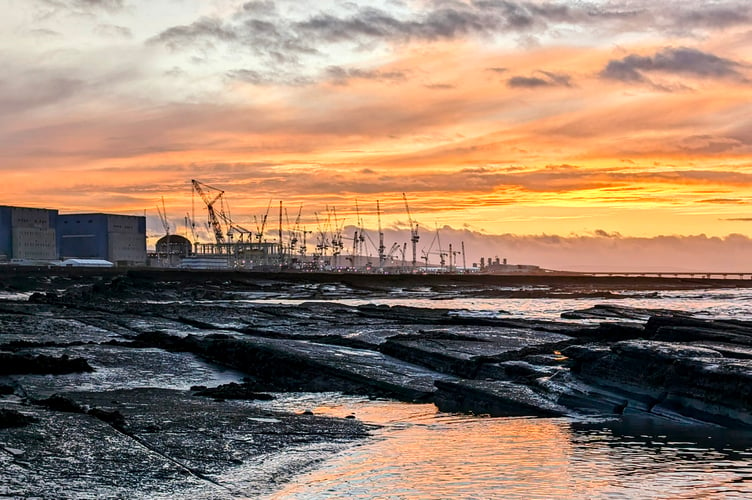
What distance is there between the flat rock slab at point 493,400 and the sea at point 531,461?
0.73 metres

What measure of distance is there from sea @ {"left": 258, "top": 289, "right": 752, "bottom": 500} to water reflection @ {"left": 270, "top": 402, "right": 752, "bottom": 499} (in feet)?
0.07

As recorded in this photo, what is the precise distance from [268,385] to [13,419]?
11.8 meters

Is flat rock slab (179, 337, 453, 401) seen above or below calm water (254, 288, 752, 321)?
above

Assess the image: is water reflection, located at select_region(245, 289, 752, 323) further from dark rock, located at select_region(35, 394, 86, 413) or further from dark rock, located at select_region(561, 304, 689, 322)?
dark rock, located at select_region(35, 394, 86, 413)

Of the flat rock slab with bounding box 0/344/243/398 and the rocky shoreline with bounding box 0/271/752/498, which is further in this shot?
the flat rock slab with bounding box 0/344/243/398

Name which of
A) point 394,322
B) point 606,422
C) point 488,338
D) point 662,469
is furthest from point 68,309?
point 662,469

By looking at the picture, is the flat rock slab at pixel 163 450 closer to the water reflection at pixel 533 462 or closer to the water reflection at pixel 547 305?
the water reflection at pixel 533 462

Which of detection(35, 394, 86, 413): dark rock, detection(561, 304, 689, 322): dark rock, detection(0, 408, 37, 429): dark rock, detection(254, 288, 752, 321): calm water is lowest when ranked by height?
detection(254, 288, 752, 321): calm water

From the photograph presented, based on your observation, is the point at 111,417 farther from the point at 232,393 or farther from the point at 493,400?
the point at 493,400

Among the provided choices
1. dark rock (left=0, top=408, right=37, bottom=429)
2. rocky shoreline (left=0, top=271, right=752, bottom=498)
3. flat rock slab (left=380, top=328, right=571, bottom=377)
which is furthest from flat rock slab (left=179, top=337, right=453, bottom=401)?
dark rock (left=0, top=408, right=37, bottom=429)

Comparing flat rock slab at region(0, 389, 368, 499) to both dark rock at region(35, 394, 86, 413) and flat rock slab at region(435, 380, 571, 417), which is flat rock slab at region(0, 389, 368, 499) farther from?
flat rock slab at region(435, 380, 571, 417)

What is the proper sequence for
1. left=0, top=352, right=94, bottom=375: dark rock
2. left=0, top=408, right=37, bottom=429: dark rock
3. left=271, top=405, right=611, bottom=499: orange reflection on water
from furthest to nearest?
1. left=0, top=352, right=94, bottom=375: dark rock
2. left=0, top=408, right=37, bottom=429: dark rock
3. left=271, top=405, right=611, bottom=499: orange reflection on water

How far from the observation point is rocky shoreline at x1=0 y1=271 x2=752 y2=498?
15930 millimetres

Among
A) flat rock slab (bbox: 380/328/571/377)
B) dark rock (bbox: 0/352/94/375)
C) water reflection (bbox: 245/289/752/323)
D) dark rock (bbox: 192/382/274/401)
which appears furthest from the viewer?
water reflection (bbox: 245/289/752/323)
